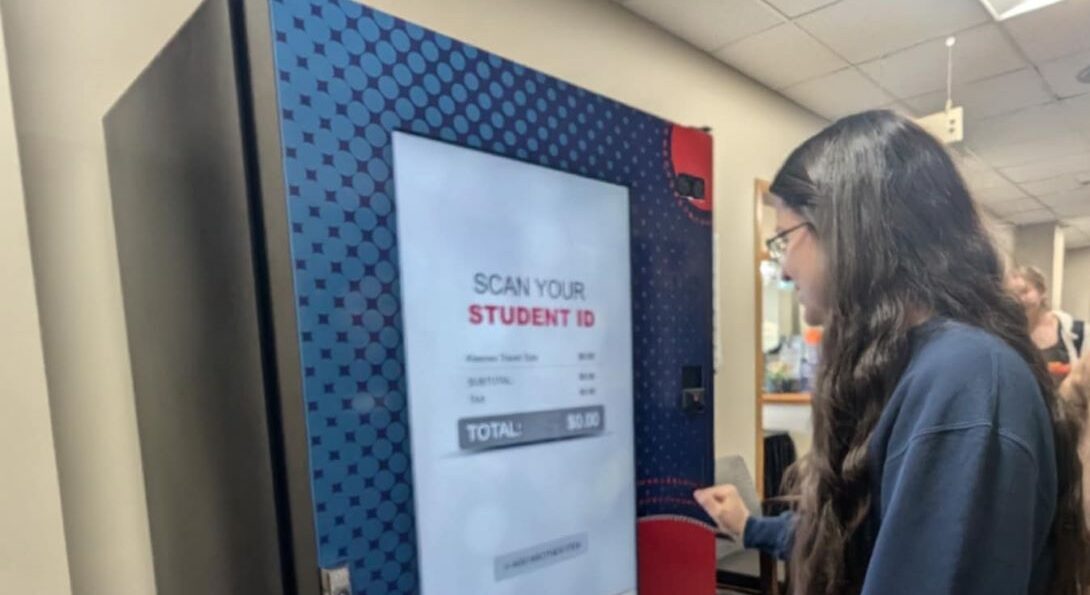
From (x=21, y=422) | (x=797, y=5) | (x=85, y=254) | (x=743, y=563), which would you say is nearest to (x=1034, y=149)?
(x=797, y=5)

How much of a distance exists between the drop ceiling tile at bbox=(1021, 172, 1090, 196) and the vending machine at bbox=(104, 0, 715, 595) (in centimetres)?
510

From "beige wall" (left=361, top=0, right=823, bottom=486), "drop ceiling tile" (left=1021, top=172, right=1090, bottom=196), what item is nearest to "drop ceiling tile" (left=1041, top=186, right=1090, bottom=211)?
"drop ceiling tile" (left=1021, top=172, right=1090, bottom=196)

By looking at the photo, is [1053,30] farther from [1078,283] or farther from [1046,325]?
[1078,283]

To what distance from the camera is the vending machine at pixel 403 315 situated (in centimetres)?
65

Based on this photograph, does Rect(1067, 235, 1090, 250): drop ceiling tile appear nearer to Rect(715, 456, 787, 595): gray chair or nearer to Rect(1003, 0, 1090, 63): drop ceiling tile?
Rect(1003, 0, 1090, 63): drop ceiling tile

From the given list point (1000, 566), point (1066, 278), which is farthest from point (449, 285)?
point (1066, 278)

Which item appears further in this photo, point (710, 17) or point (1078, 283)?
point (1078, 283)

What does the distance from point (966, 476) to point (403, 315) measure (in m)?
0.64

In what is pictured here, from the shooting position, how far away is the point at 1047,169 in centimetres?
438

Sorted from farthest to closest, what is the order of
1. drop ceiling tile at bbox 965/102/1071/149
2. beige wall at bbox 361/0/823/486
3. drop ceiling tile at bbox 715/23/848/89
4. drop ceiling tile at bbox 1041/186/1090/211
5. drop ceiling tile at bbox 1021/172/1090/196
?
1. drop ceiling tile at bbox 1041/186/1090/211
2. drop ceiling tile at bbox 1021/172/1090/196
3. drop ceiling tile at bbox 965/102/1071/149
4. drop ceiling tile at bbox 715/23/848/89
5. beige wall at bbox 361/0/823/486

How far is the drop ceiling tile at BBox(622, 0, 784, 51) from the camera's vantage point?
212 cm

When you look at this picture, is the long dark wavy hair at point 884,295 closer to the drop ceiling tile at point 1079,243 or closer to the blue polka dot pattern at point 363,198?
the blue polka dot pattern at point 363,198

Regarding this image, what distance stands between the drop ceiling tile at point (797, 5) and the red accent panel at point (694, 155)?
1.34 metres

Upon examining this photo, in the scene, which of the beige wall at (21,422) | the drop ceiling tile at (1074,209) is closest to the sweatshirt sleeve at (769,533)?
the beige wall at (21,422)
